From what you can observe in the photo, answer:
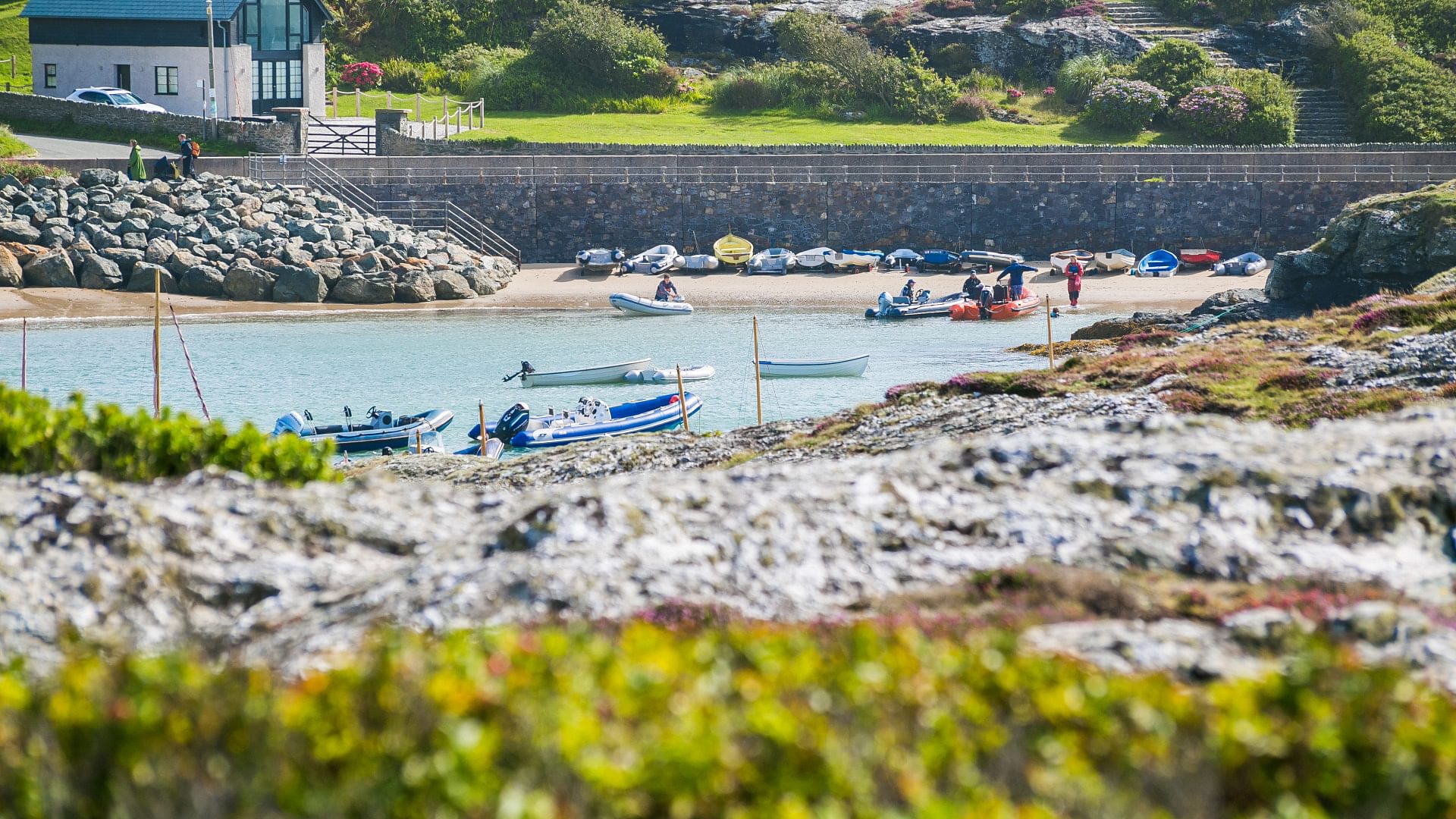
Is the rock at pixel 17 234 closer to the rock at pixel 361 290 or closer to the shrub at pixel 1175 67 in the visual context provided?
the rock at pixel 361 290

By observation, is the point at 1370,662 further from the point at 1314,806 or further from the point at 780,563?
the point at 780,563

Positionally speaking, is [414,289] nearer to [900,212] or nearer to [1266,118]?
[900,212]

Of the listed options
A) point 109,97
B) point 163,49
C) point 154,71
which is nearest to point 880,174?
point 163,49

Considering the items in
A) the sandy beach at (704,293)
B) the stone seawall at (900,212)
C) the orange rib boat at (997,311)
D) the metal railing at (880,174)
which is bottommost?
the orange rib boat at (997,311)

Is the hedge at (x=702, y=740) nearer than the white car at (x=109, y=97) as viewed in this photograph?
Yes

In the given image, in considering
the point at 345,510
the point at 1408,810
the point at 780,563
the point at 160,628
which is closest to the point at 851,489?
the point at 780,563

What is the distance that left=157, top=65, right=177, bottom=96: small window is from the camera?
6372 cm

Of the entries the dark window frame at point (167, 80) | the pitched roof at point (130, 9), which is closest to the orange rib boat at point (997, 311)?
the pitched roof at point (130, 9)

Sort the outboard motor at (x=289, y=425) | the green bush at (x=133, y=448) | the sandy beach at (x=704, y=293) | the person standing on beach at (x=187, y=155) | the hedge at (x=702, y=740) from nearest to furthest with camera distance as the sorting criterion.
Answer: the hedge at (x=702, y=740) → the green bush at (x=133, y=448) → the outboard motor at (x=289, y=425) → the sandy beach at (x=704, y=293) → the person standing on beach at (x=187, y=155)

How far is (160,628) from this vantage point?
993 centimetres

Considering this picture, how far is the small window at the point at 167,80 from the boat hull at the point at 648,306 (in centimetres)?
2696

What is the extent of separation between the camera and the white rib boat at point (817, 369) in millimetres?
37094

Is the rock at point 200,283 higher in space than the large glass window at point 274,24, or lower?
lower

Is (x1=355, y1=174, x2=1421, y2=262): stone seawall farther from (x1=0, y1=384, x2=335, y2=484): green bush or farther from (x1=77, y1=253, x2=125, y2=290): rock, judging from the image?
(x1=0, y1=384, x2=335, y2=484): green bush
